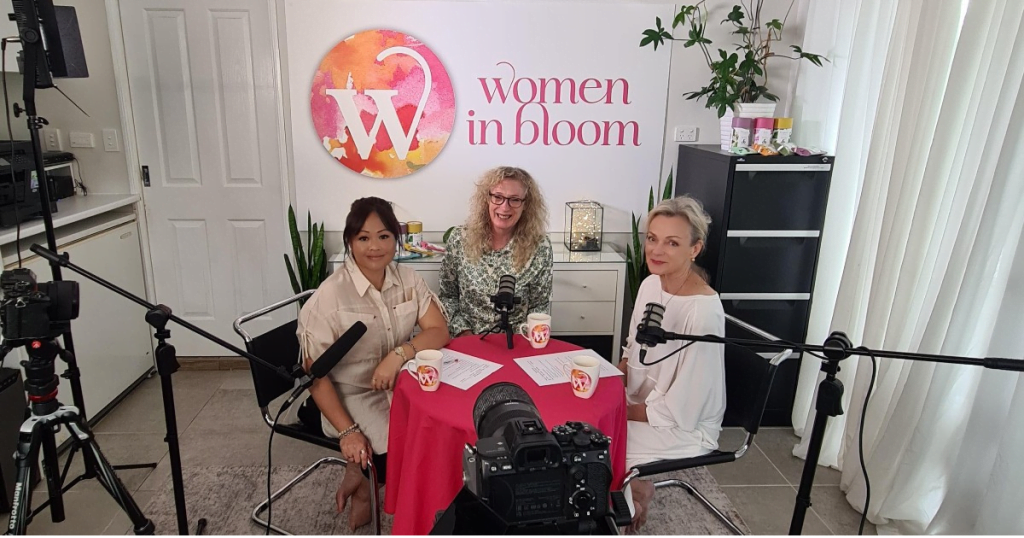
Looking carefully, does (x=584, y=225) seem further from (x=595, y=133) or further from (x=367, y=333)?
(x=367, y=333)

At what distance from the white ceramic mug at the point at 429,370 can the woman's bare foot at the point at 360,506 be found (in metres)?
0.69

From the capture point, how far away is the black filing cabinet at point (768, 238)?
2836mm

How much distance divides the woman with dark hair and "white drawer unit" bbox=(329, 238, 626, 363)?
0.96 meters

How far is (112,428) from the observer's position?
2.96m

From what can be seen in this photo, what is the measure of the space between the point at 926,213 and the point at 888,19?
0.90 meters

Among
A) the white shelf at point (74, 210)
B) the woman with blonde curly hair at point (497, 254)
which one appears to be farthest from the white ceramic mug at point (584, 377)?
the white shelf at point (74, 210)

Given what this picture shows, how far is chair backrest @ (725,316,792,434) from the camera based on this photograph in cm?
195

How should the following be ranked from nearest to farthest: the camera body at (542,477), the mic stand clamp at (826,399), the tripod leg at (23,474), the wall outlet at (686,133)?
the camera body at (542,477) < the mic stand clamp at (826,399) < the tripod leg at (23,474) < the wall outlet at (686,133)

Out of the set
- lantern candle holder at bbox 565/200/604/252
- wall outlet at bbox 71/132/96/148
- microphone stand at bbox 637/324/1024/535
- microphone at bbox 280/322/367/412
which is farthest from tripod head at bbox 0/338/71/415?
lantern candle holder at bbox 565/200/604/252

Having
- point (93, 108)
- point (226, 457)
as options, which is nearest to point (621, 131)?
point (226, 457)

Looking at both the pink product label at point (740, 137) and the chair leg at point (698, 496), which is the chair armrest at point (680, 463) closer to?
the chair leg at point (698, 496)

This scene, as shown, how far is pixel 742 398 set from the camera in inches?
82.1

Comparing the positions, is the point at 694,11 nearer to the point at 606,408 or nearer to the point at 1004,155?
the point at 1004,155

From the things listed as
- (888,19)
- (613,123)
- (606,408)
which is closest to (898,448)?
(606,408)
